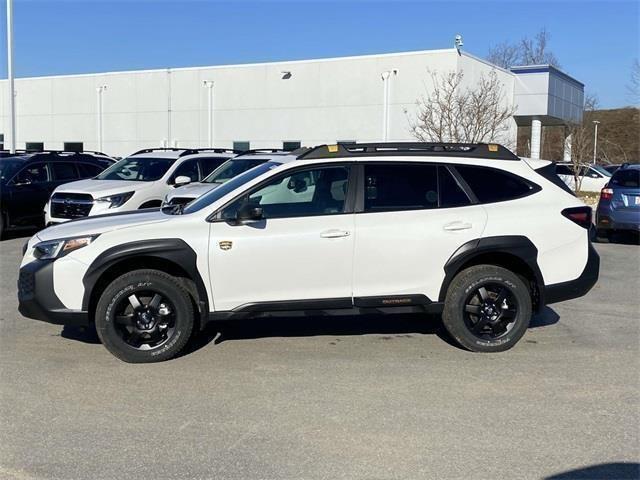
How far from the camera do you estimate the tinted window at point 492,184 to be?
607 centimetres

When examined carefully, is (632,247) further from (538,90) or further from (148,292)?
(538,90)

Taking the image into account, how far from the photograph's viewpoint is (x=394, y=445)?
4074 millimetres

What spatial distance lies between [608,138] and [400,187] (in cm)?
6979

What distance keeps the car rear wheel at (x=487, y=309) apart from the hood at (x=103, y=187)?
801 cm

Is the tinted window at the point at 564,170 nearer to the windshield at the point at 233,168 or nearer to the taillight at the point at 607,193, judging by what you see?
the taillight at the point at 607,193

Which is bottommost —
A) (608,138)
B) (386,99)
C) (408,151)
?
(408,151)

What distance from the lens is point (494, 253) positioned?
6.01 m

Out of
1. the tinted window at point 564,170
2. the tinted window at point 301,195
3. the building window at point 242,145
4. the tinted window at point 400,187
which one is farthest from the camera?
the building window at point 242,145

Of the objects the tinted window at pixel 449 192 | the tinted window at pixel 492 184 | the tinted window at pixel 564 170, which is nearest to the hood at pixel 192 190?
the tinted window at pixel 449 192

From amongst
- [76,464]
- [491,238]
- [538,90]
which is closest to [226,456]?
[76,464]

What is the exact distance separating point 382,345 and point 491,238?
54.9 inches

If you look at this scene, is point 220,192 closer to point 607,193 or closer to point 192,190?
point 192,190

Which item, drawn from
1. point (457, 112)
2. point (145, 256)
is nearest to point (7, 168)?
point (145, 256)

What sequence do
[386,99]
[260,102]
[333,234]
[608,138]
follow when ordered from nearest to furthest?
1. [333,234]
2. [386,99]
3. [260,102]
4. [608,138]
